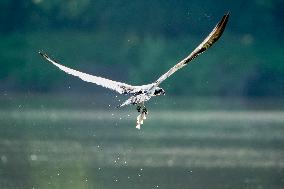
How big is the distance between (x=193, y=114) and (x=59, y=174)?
10.7 meters

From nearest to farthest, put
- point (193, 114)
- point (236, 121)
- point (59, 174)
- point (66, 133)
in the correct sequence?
point (59, 174) < point (66, 133) < point (236, 121) < point (193, 114)

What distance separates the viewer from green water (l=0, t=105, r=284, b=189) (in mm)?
13672

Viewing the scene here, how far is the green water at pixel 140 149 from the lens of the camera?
13.7m

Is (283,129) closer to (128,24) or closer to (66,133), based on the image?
(66,133)

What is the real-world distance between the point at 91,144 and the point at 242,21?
13.5 m

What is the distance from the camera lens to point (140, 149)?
1780 centimetres

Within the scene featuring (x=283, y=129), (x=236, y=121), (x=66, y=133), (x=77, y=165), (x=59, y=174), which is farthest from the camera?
(x=236, y=121)

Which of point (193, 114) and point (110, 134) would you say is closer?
point (110, 134)

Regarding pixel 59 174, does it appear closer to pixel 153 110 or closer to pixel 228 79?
pixel 153 110

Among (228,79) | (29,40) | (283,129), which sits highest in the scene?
(29,40)

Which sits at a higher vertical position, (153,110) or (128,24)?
(128,24)

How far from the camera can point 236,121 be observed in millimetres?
22688

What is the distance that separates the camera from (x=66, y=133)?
1936 centimetres

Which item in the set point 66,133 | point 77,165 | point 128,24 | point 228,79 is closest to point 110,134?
point 66,133
